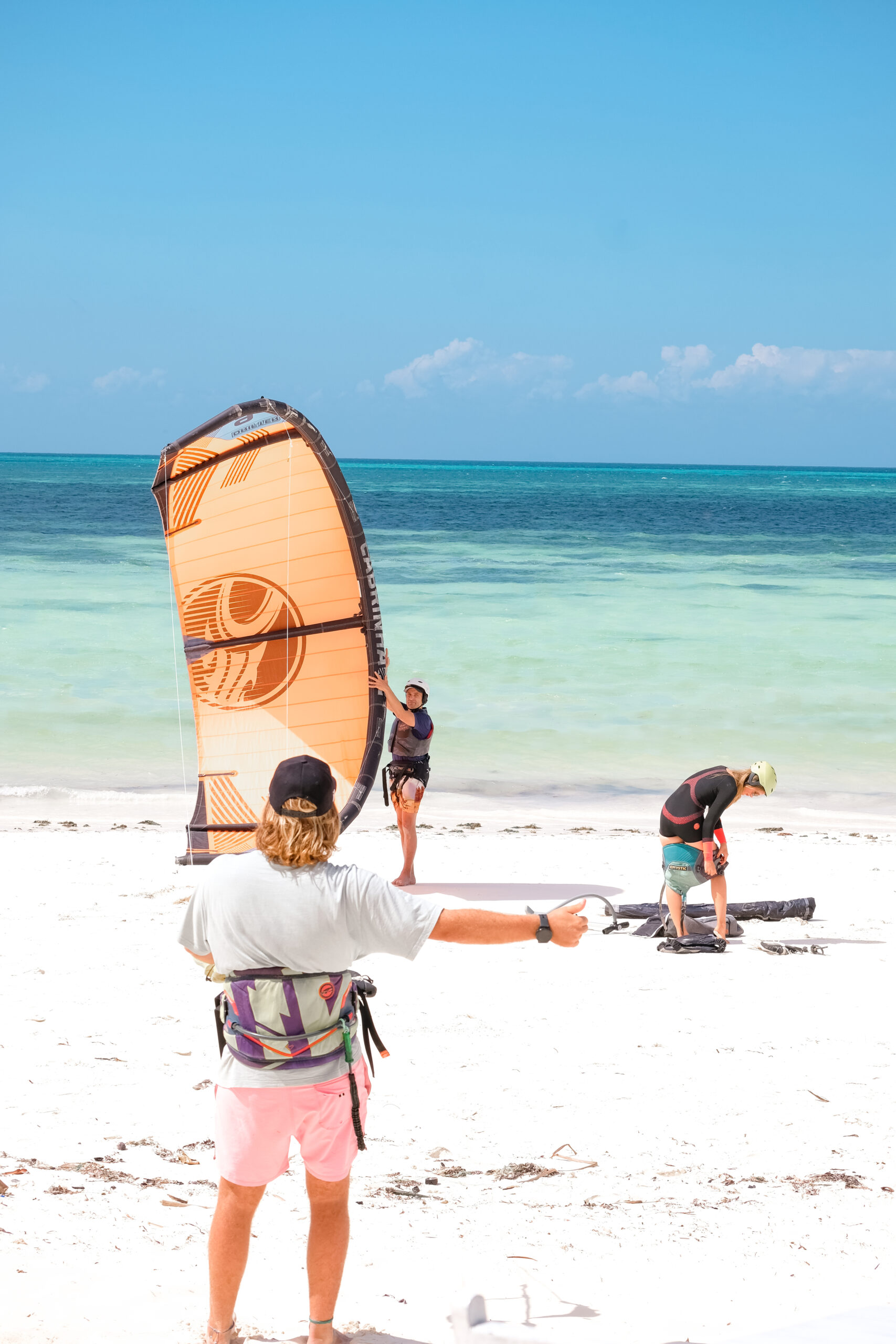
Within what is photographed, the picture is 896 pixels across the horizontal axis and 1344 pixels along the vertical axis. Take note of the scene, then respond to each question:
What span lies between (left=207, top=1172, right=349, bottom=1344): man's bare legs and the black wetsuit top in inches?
187

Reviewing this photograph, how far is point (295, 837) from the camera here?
9.16 ft

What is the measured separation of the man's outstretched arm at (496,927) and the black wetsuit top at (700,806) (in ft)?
14.8

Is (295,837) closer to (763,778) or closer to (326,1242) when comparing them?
(326,1242)

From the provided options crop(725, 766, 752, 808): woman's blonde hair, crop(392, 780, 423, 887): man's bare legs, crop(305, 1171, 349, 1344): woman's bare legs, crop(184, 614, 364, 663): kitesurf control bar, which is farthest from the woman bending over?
crop(305, 1171, 349, 1344): woman's bare legs

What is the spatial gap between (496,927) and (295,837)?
0.54 meters

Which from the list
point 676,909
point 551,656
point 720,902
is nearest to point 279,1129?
point 676,909

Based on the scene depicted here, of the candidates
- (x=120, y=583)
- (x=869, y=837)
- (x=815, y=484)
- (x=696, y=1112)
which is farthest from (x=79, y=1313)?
(x=815, y=484)

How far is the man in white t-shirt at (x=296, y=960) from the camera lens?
2.78m

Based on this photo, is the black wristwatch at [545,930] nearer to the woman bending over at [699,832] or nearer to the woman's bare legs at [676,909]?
the woman bending over at [699,832]

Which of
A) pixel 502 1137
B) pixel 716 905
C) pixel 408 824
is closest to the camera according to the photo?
pixel 502 1137

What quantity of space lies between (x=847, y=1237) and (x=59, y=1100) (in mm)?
3066

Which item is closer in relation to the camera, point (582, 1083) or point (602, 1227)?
point (602, 1227)

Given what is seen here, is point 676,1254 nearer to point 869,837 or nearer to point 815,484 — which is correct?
point 869,837

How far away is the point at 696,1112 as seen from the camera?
4848mm
